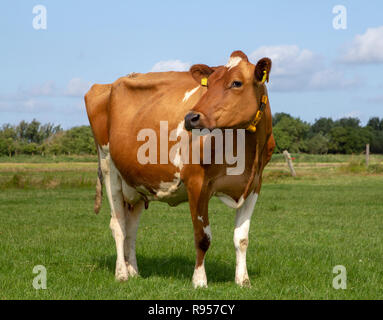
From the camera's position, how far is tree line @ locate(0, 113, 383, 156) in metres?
69.5

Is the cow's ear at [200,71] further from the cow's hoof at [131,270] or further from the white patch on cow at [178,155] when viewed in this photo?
the cow's hoof at [131,270]

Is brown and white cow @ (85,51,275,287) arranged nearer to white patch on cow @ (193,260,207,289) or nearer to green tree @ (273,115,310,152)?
white patch on cow @ (193,260,207,289)

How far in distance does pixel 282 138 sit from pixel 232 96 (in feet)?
297

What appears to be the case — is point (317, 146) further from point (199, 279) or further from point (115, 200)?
point (199, 279)

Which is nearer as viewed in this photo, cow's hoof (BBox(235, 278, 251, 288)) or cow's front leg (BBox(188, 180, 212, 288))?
cow's front leg (BBox(188, 180, 212, 288))

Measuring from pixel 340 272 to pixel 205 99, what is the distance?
11.3 feet

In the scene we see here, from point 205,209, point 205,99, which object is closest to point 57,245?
point 205,209

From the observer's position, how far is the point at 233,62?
17.7ft

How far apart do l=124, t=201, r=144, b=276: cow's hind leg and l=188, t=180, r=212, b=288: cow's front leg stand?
1470 millimetres

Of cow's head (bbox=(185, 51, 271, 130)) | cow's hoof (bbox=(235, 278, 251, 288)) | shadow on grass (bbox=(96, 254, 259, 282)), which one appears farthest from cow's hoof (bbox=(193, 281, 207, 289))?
cow's head (bbox=(185, 51, 271, 130))

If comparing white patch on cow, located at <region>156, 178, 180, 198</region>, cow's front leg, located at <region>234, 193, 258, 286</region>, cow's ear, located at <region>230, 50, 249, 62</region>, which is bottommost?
cow's front leg, located at <region>234, 193, 258, 286</region>

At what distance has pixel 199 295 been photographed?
544 cm

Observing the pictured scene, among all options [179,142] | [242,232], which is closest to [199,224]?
[242,232]

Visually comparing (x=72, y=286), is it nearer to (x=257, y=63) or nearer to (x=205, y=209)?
(x=205, y=209)
